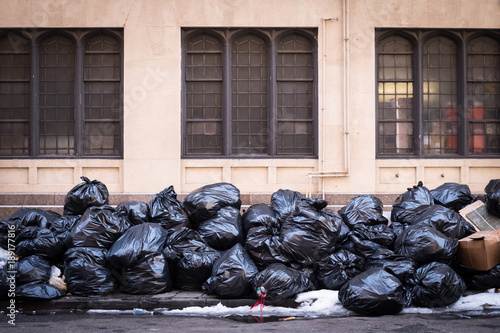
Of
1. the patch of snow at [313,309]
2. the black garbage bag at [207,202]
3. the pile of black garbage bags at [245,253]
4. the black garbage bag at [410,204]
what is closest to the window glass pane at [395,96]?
the black garbage bag at [410,204]

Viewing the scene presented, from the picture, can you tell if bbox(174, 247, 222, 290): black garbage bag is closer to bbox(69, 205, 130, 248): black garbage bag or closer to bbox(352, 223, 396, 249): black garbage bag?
bbox(69, 205, 130, 248): black garbage bag

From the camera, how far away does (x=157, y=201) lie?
7992 mm

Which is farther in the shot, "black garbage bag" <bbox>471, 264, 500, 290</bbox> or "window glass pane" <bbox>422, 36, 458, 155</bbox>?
"window glass pane" <bbox>422, 36, 458, 155</bbox>

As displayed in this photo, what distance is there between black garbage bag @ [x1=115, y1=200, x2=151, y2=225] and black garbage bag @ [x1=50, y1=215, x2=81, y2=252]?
0.68 metres

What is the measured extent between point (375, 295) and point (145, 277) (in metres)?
2.77

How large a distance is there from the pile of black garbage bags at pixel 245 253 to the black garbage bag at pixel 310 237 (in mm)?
13

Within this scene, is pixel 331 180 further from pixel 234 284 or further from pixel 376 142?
pixel 234 284

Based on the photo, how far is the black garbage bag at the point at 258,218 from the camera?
761cm

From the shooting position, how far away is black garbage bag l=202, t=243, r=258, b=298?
671 centimetres

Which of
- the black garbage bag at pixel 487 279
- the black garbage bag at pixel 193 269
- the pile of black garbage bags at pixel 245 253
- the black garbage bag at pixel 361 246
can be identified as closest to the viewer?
the pile of black garbage bags at pixel 245 253

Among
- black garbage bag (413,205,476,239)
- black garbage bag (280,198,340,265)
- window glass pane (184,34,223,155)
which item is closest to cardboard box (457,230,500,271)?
black garbage bag (413,205,476,239)

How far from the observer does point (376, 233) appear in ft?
24.3

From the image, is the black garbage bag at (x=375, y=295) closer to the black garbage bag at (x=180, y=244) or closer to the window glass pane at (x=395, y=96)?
the black garbage bag at (x=180, y=244)

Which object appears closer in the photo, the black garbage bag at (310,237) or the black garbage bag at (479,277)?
the black garbage bag at (479,277)
